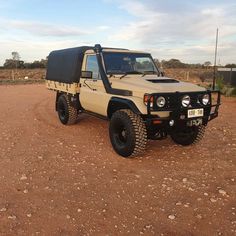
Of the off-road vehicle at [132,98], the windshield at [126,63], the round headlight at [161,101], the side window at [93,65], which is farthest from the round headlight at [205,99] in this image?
the side window at [93,65]

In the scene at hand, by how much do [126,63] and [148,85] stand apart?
1.50 meters

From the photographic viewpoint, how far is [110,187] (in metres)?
4.78

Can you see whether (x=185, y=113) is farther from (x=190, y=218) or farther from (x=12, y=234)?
(x=12, y=234)

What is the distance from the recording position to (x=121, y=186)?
483cm

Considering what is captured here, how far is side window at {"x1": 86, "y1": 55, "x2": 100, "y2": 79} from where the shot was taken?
726cm

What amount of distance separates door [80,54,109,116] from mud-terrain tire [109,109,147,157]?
2.13 feet

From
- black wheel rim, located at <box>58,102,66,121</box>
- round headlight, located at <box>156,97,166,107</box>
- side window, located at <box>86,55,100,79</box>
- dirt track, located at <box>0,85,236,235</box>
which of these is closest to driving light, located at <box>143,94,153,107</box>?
round headlight, located at <box>156,97,166,107</box>

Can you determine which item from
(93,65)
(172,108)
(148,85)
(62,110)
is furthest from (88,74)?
(62,110)

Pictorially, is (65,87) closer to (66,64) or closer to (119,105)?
(66,64)

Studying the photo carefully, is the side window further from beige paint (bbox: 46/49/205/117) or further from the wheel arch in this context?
the wheel arch

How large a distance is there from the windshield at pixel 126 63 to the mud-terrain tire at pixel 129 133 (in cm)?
120

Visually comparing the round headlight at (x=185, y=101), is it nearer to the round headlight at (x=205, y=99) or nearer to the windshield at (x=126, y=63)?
the round headlight at (x=205, y=99)

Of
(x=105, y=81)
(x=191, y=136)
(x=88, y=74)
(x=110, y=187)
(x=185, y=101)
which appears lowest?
(x=110, y=187)

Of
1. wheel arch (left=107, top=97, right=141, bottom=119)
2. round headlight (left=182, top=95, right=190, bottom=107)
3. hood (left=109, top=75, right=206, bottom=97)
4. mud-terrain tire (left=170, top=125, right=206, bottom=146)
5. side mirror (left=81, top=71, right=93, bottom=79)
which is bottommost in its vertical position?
mud-terrain tire (left=170, top=125, right=206, bottom=146)
